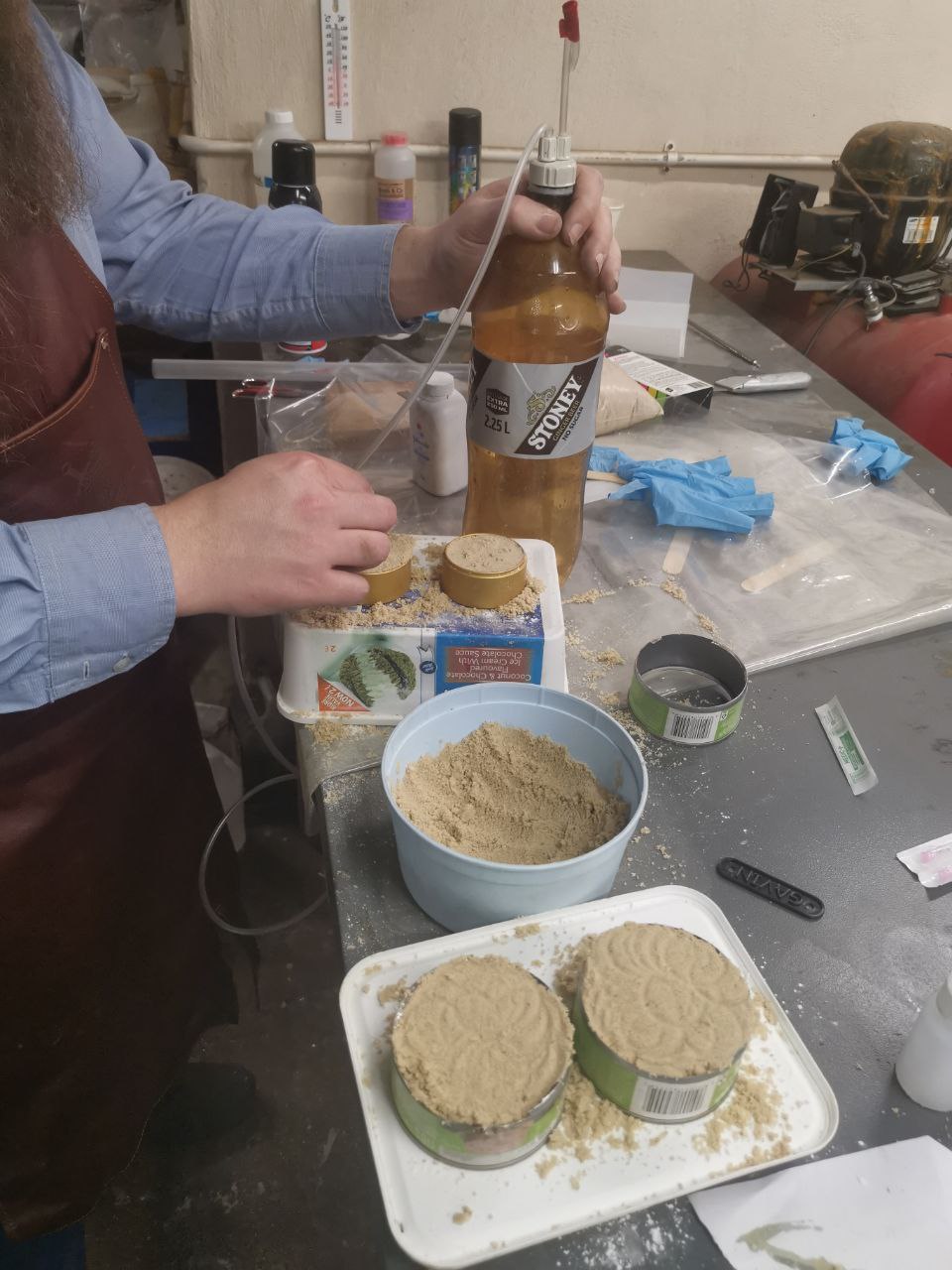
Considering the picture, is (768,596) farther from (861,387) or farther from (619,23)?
(619,23)

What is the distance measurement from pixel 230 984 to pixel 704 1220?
90cm

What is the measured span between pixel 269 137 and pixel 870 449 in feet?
4.07

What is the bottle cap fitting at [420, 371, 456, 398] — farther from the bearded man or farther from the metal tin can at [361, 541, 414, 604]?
the metal tin can at [361, 541, 414, 604]

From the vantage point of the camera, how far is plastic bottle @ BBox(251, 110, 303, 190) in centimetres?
161

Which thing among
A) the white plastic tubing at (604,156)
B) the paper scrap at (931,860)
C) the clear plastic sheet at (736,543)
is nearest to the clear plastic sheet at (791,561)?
the clear plastic sheet at (736,543)

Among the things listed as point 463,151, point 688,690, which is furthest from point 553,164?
point 463,151

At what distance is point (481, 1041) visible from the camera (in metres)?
0.51

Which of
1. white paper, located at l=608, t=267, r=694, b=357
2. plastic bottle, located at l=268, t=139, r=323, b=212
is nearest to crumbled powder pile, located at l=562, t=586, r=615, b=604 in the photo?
white paper, located at l=608, t=267, r=694, b=357

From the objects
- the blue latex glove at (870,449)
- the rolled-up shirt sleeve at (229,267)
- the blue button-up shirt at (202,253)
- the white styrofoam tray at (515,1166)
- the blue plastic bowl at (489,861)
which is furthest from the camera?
the blue latex glove at (870,449)

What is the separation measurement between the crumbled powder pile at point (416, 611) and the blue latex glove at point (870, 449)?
687 mm

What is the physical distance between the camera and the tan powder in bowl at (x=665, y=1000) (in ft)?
1.63

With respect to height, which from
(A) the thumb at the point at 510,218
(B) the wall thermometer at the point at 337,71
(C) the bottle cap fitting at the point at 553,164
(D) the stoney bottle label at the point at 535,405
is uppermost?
(B) the wall thermometer at the point at 337,71

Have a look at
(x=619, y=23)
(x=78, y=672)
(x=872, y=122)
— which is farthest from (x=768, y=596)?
(x=872, y=122)

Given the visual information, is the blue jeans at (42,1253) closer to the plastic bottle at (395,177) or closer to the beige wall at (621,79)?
the plastic bottle at (395,177)
